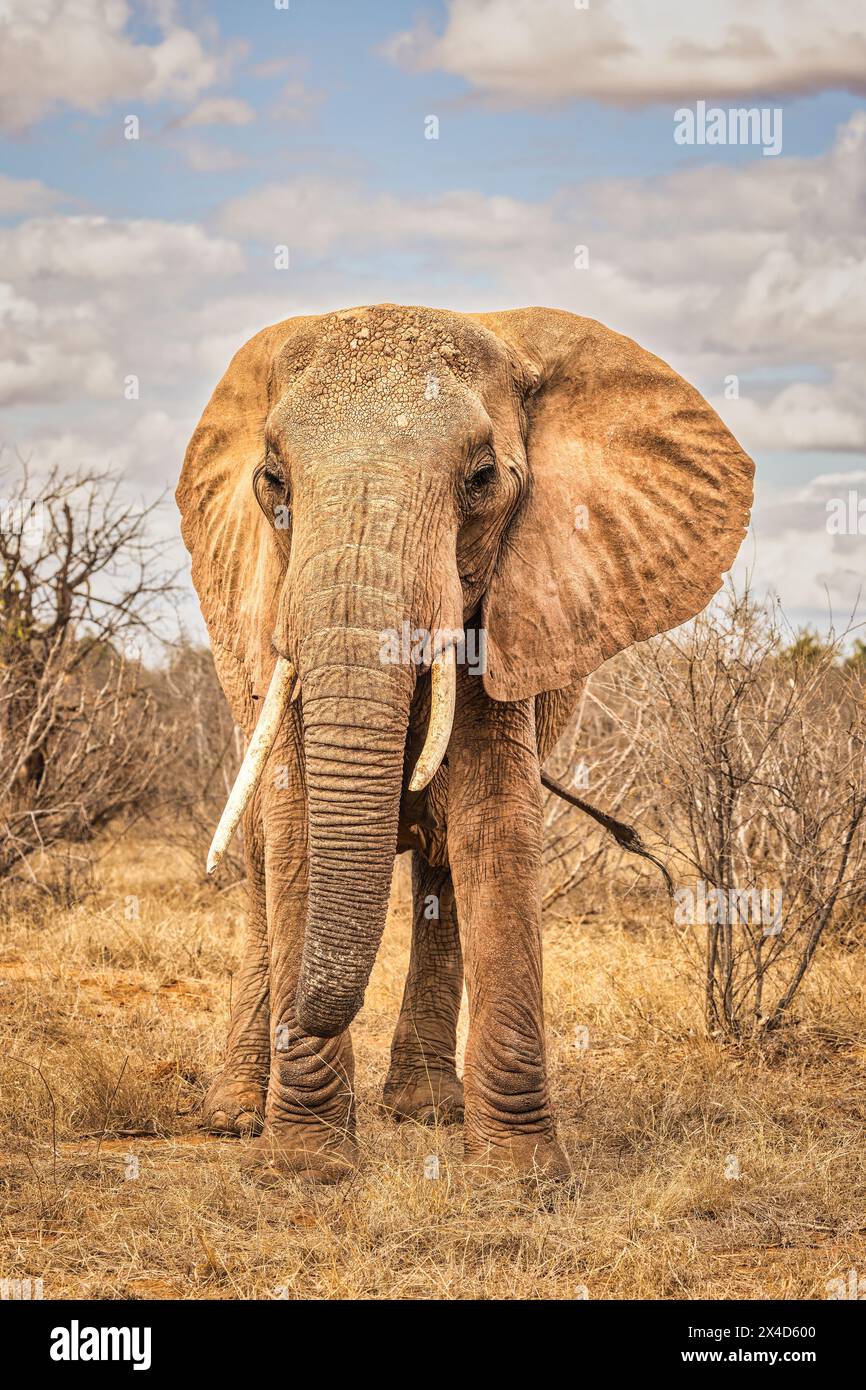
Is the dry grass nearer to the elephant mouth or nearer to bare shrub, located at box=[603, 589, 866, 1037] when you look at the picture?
bare shrub, located at box=[603, 589, 866, 1037]

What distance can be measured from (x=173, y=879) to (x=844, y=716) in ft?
15.4

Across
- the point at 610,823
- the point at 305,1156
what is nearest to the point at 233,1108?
the point at 305,1156

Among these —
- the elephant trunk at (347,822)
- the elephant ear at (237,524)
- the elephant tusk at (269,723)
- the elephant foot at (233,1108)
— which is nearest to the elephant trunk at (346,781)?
the elephant trunk at (347,822)

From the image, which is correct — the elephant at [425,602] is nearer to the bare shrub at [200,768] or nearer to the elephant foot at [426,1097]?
the elephant foot at [426,1097]

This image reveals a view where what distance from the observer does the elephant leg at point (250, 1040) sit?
6387mm

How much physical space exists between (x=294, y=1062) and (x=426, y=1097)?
1333 mm

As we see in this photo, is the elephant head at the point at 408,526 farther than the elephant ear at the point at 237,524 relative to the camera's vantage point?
No

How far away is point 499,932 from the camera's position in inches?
211

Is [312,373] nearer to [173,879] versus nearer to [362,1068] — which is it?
[362,1068]

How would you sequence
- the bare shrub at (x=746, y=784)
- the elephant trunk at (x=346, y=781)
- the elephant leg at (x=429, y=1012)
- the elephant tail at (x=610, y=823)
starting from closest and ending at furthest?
the elephant trunk at (x=346, y=781) → the elephant tail at (x=610, y=823) → the elephant leg at (x=429, y=1012) → the bare shrub at (x=746, y=784)

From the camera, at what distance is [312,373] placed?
4973mm

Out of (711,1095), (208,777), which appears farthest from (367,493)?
(208,777)

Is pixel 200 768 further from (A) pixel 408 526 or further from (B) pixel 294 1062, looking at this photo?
(A) pixel 408 526

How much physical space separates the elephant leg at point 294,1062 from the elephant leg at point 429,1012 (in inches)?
45.1
